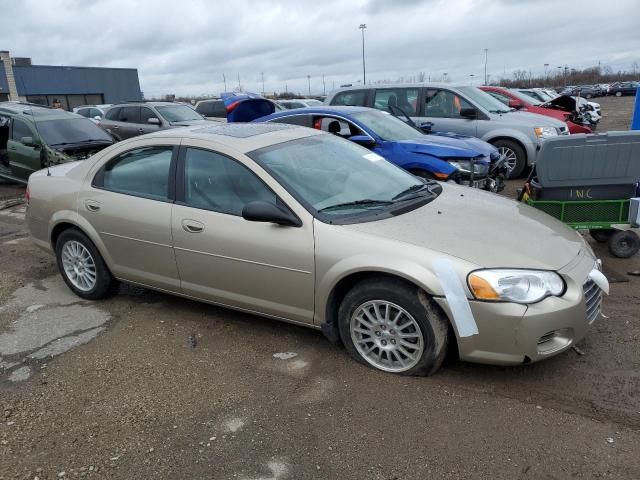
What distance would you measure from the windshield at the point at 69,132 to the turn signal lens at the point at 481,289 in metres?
9.10

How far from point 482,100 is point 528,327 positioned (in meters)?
8.13

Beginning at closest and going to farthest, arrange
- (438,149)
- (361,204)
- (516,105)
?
1. (361,204)
2. (438,149)
3. (516,105)

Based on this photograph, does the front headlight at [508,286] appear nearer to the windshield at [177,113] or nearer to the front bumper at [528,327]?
the front bumper at [528,327]

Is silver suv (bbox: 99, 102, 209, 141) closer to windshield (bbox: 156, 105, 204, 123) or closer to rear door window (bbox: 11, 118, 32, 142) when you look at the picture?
windshield (bbox: 156, 105, 204, 123)

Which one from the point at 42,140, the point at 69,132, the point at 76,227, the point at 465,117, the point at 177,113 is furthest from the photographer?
the point at 177,113

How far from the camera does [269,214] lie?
356 centimetres

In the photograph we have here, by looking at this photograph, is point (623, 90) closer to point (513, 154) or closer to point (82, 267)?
point (513, 154)

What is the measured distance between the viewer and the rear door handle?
4.60m

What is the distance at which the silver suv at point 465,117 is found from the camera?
9.82 metres

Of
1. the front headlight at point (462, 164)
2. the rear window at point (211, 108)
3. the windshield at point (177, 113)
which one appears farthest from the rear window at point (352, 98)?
the rear window at point (211, 108)

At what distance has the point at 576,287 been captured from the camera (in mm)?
3217

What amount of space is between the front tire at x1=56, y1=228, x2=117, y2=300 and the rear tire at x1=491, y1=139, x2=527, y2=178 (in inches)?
297

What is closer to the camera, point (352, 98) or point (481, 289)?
point (481, 289)

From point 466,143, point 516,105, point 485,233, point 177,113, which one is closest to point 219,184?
point 485,233
